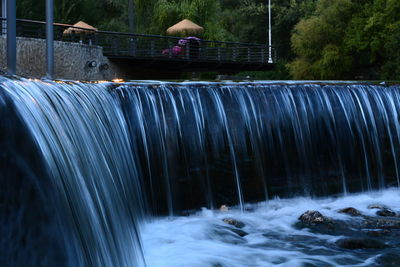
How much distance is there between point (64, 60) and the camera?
20.8m

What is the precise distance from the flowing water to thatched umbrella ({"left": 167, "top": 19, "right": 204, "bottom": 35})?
16725 millimetres

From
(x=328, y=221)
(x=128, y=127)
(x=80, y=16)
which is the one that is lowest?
(x=328, y=221)

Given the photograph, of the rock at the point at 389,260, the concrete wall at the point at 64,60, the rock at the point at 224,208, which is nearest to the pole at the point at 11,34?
the rock at the point at 224,208

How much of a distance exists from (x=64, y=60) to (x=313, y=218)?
14.2m

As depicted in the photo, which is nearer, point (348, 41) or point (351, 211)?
point (351, 211)

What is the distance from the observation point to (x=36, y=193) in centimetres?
365

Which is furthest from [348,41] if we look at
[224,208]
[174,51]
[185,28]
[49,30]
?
[224,208]

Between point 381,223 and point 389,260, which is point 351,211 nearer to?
point 381,223

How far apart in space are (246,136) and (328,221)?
2.17 metres

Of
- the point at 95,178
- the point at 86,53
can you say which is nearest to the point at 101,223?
the point at 95,178

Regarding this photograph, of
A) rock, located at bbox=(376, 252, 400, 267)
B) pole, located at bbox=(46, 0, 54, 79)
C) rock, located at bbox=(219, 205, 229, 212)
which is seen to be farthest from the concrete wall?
rock, located at bbox=(376, 252, 400, 267)

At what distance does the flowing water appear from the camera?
3.79 meters

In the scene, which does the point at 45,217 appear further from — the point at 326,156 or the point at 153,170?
the point at 326,156

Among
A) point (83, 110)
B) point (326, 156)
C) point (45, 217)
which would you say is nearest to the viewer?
point (45, 217)
